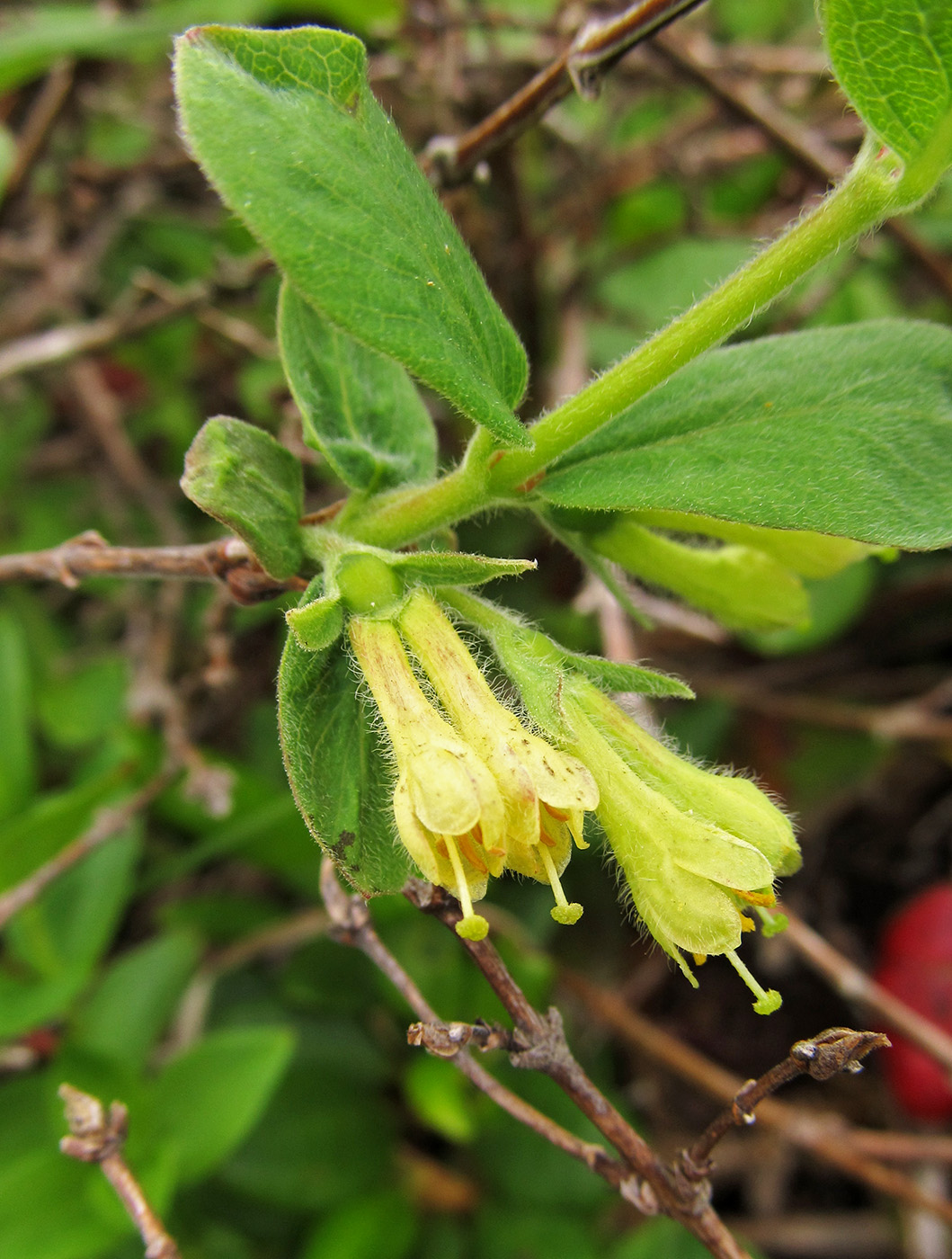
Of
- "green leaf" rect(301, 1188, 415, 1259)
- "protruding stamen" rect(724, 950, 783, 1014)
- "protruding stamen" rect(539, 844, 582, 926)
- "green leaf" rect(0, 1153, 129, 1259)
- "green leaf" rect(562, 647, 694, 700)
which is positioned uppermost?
"green leaf" rect(562, 647, 694, 700)

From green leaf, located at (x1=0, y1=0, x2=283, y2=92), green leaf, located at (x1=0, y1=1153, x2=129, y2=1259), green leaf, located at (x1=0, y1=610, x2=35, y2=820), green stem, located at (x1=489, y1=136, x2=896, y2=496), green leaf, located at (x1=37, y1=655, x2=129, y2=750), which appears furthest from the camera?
green leaf, located at (x1=37, y1=655, x2=129, y2=750)

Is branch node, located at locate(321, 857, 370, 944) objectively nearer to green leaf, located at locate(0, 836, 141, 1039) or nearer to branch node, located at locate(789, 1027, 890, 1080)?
branch node, located at locate(789, 1027, 890, 1080)

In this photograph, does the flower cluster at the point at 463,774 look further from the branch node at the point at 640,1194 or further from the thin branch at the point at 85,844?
the thin branch at the point at 85,844

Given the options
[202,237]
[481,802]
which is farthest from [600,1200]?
[202,237]

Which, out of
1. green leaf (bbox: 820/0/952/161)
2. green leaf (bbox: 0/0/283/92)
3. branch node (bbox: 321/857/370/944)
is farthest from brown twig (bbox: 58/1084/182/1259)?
green leaf (bbox: 0/0/283/92)

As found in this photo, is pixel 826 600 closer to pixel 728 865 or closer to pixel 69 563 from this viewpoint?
pixel 728 865

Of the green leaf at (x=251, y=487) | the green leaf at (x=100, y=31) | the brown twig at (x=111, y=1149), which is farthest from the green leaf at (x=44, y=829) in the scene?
the green leaf at (x=100, y=31)

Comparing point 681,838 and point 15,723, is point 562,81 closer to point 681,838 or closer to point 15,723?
point 681,838
